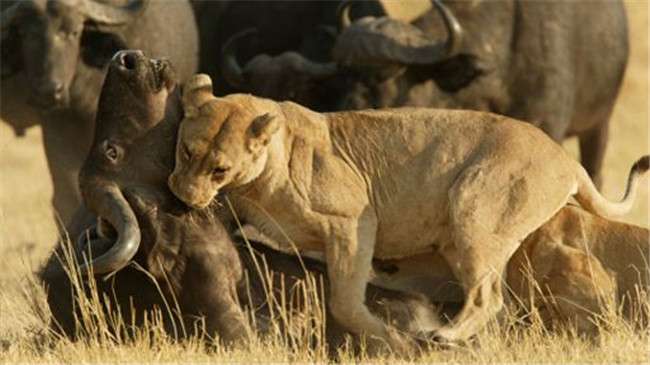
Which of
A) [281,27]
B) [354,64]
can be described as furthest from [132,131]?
[281,27]

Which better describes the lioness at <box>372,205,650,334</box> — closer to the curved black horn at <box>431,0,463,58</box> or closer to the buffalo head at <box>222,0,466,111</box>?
the buffalo head at <box>222,0,466,111</box>

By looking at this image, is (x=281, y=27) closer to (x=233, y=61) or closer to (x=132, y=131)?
(x=233, y=61)

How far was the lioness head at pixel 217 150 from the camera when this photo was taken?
719cm

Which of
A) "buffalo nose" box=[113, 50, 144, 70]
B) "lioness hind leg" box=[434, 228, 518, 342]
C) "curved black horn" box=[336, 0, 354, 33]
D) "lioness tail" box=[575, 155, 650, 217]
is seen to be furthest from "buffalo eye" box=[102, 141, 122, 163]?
"curved black horn" box=[336, 0, 354, 33]

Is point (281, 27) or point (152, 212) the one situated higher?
point (152, 212)

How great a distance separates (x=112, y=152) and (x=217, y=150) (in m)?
0.61

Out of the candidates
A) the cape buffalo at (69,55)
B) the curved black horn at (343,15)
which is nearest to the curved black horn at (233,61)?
the cape buffalo at (69,55)

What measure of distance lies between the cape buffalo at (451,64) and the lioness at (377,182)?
22.0ft

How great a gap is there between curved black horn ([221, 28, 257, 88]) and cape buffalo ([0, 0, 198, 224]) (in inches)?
9.8

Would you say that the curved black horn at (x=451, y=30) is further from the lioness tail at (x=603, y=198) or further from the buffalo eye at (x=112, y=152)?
the buffalo eye at (x=112, y=152)

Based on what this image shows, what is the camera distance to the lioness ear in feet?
23.7

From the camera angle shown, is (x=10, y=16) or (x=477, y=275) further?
(x=10, y=16)

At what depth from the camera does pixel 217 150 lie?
7184 mm

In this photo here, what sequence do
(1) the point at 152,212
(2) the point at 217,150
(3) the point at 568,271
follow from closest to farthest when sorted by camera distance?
1. (2) the point at 217,150
2. (1) the point at 152,212
3. (3) the point at 568,271
